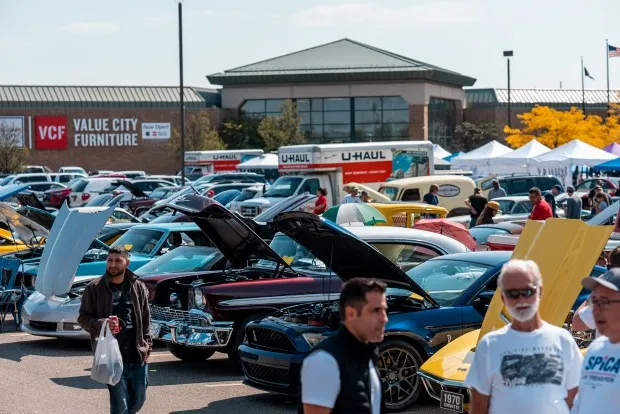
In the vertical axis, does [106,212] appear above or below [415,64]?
below

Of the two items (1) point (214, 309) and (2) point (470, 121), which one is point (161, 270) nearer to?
(1) point (214, 309)

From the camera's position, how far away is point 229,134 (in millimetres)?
79562

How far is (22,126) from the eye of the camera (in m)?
78.1

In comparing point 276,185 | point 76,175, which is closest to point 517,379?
point 276,185

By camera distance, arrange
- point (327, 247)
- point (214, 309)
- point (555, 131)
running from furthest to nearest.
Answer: point (555, 131) → point (214, 309) → point (327, 247)

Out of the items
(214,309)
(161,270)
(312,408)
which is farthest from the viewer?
(161,270)

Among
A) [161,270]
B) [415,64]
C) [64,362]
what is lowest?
[64,362]

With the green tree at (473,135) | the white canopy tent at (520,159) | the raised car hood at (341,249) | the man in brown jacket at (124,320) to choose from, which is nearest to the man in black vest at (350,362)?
the man in brown jacket at (124,320)

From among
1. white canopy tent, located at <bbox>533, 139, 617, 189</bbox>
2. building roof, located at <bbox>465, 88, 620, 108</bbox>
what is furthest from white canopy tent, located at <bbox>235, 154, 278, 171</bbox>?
building roof, located at <bbox>465, 88, 620, 108</bbox>

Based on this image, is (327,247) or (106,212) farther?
(106,212)

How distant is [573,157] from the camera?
36469mm

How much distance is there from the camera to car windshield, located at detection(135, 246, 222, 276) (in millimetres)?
14312

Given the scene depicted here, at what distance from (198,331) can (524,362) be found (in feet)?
25.9

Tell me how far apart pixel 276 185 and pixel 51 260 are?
21889mm
